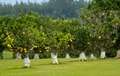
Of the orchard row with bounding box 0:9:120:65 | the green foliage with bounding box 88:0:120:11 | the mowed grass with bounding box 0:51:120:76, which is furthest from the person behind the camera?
the green foliage with bounding box 88:0:120:11

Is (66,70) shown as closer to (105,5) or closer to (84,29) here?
(84,29)

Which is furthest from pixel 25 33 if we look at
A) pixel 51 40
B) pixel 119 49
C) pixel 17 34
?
pixel 119 49

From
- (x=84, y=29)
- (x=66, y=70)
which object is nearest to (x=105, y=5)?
(x=84, y=29)

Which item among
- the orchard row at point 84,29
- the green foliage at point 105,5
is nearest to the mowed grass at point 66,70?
the orchard row at point 84,29

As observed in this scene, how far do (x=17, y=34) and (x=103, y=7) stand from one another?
24156mm

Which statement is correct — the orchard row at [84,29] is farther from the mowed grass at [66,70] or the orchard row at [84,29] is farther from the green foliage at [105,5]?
the mowed grass at [66,70]

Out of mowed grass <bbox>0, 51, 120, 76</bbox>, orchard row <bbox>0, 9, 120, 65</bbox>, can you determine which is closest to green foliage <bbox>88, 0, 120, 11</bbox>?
orchard row <bbox>0, 9, 120, 65</bbox>

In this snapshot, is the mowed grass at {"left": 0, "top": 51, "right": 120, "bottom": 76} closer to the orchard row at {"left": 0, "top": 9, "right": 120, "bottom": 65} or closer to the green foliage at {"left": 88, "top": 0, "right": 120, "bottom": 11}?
the orchard row at {"left": 0, "top": 9, "right": 120, "bottom": 65}

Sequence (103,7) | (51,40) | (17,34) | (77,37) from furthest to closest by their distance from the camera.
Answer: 1. (103,7)
2. (77,37)
3. (51,40)
4. (17,34)

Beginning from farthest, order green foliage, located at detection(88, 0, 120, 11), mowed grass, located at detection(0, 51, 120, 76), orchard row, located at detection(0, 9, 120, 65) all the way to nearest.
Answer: green foliage, located at detection(88, 0, 120, 11)
orchard row, located at detection(0, 9, 120, 65)
mowed grass, located at detection(0, 51, 120, 76)

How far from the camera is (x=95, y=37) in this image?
5472 cm

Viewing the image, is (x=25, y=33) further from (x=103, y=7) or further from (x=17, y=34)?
(x=103, y=7)

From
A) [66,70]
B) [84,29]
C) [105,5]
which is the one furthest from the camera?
[105,5]

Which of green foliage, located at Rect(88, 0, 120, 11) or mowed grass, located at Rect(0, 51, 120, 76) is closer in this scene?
mowed grass, located at Rect(0, 51, 120, 76)
